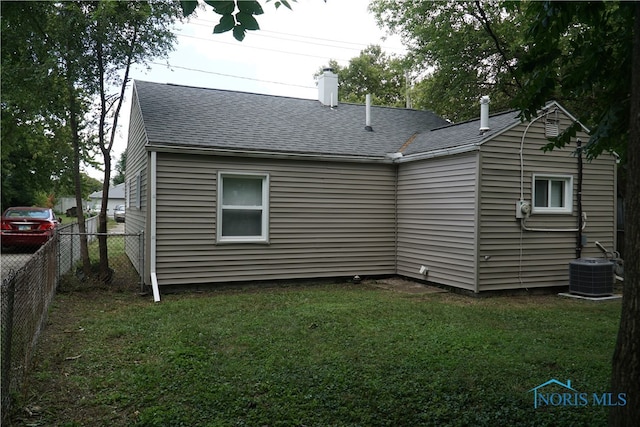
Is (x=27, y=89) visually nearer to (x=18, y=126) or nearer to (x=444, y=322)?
(x=18, y=126)

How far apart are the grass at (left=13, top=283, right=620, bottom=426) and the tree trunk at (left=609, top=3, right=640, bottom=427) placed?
1084mm

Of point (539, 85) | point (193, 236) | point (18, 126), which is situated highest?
point (18, 126)

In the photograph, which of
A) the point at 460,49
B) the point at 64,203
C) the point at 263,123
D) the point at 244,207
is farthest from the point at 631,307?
the point at 64,203

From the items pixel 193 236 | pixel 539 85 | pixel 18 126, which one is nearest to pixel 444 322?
pixel 539 85

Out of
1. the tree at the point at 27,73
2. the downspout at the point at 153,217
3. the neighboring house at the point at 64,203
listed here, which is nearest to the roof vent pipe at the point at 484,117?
the downspout at the point at 153,217

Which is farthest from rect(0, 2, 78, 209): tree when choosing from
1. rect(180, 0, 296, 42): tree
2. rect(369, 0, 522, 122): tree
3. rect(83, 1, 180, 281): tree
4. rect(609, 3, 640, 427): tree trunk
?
rect(369, 0, 522, 122): tree

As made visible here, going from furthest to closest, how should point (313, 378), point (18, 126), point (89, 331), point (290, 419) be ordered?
point (18, 126)
point (89, 331)
point (313, 378)
point (290, 419)

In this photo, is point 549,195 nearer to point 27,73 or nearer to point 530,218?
point 530,218

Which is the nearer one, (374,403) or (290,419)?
(290,419)

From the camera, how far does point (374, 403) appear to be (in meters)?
3.71

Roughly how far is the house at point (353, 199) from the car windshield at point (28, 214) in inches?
218

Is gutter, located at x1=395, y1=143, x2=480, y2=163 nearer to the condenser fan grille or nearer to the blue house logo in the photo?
the condenser fan grille

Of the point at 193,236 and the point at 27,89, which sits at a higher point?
the point at 27,89

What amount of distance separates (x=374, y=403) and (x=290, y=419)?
713 mm
